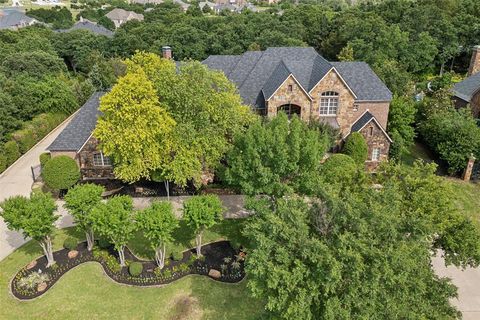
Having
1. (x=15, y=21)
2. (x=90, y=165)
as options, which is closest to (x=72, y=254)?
(x=90, y=165)

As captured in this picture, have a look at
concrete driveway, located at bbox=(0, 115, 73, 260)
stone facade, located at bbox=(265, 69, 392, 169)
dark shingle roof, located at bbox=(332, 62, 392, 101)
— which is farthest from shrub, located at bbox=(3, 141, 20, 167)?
dark shingle roof, located at bbox=(332, 62, 392, 101)

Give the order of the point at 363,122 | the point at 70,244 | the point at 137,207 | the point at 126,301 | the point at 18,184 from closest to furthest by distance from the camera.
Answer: the point at 126,301, the point at 70,244, the point at 137,207, the point at 18,184, the point at 363,122

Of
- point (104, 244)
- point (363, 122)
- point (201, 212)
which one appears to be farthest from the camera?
point (363, 122)

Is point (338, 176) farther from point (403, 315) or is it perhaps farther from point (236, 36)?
point (236, 36)

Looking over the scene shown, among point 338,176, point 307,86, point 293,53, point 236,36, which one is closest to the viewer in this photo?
point 338,176

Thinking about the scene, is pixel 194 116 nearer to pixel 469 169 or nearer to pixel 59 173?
pixel 59 173

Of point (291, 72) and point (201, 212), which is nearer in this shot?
point (201, 212)

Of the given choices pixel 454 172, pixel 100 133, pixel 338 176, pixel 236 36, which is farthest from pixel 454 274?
pixel 236 36
